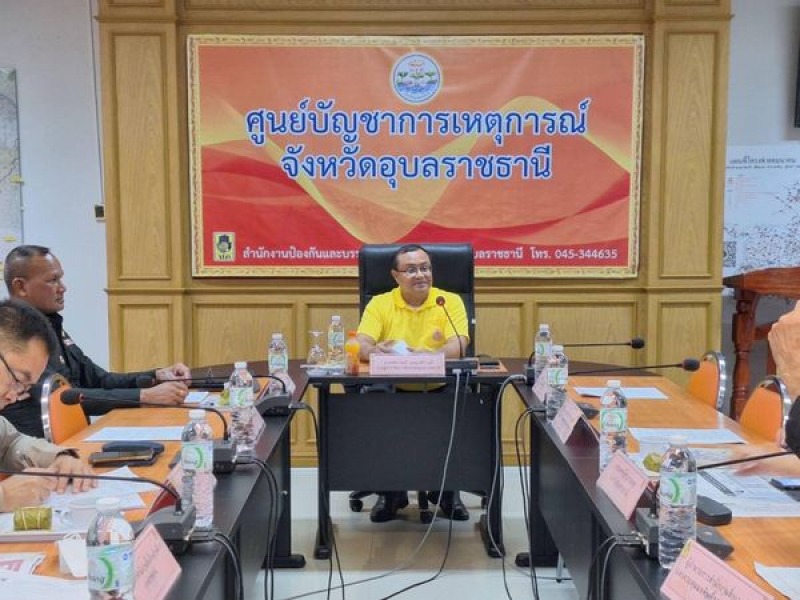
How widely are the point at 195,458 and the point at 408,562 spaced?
1590 mm

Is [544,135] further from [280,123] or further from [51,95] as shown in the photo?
[51,95]

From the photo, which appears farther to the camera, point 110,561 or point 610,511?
point 610,511

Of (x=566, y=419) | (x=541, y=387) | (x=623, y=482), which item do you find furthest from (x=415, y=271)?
(x=623, y=482)

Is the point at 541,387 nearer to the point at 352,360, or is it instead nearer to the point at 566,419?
the point at 566,419

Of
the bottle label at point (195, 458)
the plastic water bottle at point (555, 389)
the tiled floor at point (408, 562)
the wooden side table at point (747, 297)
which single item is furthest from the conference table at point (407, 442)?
the wooden side table at point (747, 297)

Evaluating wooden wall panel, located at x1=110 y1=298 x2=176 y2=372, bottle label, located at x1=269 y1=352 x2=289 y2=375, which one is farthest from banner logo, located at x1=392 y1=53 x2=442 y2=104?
bottle label, located at x1=269 y1=352 x2=289 y2=375

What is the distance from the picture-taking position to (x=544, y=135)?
374 cm

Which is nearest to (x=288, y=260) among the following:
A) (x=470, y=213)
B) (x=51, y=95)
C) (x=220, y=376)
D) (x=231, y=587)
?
(x=470, y=213)

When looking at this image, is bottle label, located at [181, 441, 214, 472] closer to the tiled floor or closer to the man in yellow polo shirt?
the tiled floor

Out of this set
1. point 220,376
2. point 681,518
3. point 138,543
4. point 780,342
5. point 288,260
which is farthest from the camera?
point 288,260

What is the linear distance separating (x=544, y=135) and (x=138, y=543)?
316 cm

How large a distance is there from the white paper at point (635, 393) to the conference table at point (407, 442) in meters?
0.46

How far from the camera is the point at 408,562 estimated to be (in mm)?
2699

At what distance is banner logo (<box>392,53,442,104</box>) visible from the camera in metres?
3.69
